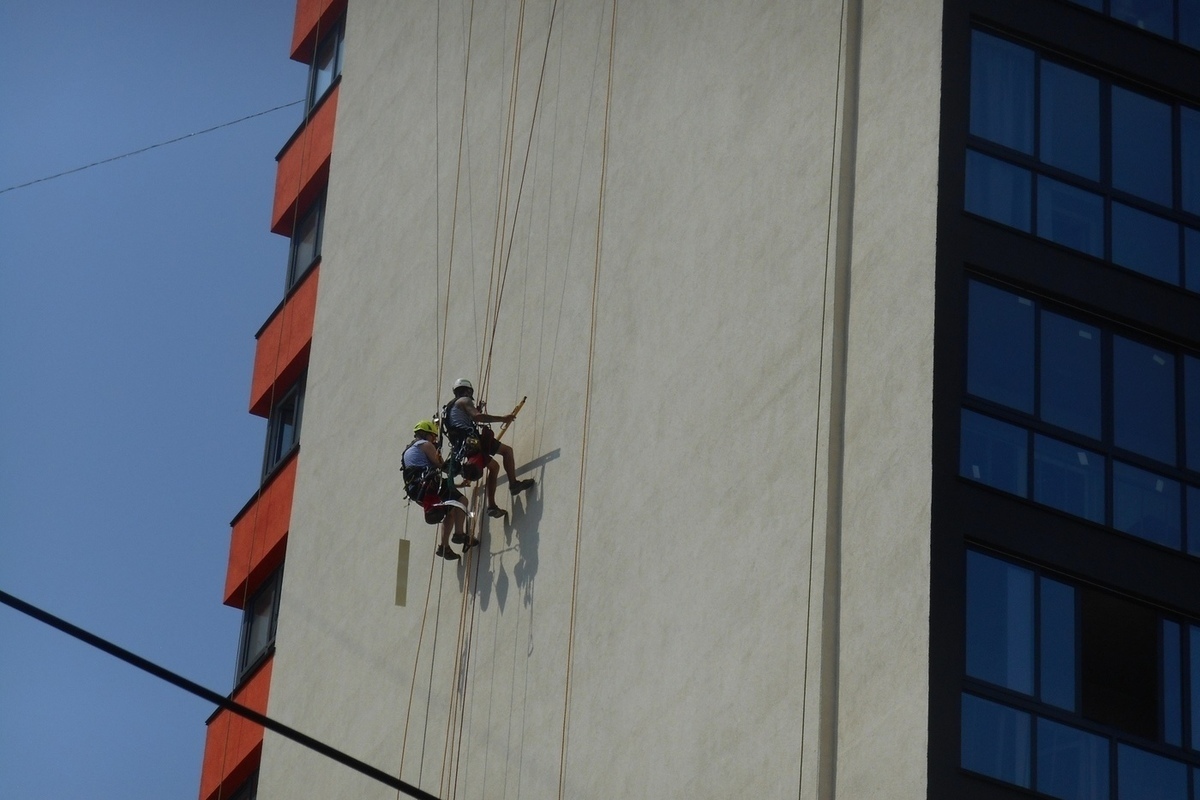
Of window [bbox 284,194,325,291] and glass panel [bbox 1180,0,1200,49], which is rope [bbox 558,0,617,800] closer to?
glass panel [bbox 1180,0,1200,49]

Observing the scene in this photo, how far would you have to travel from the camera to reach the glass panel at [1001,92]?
25844 millimetres

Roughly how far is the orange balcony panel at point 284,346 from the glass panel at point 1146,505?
756 inches

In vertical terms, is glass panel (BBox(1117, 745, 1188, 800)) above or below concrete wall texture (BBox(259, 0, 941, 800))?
below

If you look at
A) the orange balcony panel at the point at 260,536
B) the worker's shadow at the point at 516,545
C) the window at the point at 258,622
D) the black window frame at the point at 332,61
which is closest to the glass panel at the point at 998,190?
the worker's shadow at the point at 516,545

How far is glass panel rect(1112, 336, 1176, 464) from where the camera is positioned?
82.5 feet

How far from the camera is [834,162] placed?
88.0 ft

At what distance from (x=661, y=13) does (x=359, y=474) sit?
9754mm

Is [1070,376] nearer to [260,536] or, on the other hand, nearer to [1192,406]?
[1192,406]

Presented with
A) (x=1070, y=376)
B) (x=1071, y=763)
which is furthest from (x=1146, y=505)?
(x=1071, y=763)

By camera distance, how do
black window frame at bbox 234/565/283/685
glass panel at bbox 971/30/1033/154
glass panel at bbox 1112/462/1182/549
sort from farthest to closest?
black window frame at bbox 234/565/283/685 → glass panel at bbox 971/30/1033/154 → glass panel at bbox 1112/462/1182/549

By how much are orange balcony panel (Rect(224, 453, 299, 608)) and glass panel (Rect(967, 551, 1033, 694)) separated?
18.2 m

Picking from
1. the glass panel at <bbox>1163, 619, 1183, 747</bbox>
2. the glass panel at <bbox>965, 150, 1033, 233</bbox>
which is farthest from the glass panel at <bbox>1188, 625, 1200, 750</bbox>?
the glass panel at <bbox>965, 150, 1033, 233</bbox>

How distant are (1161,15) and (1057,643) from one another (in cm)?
812

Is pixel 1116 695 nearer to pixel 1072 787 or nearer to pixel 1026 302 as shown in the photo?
pixel 1072 787
